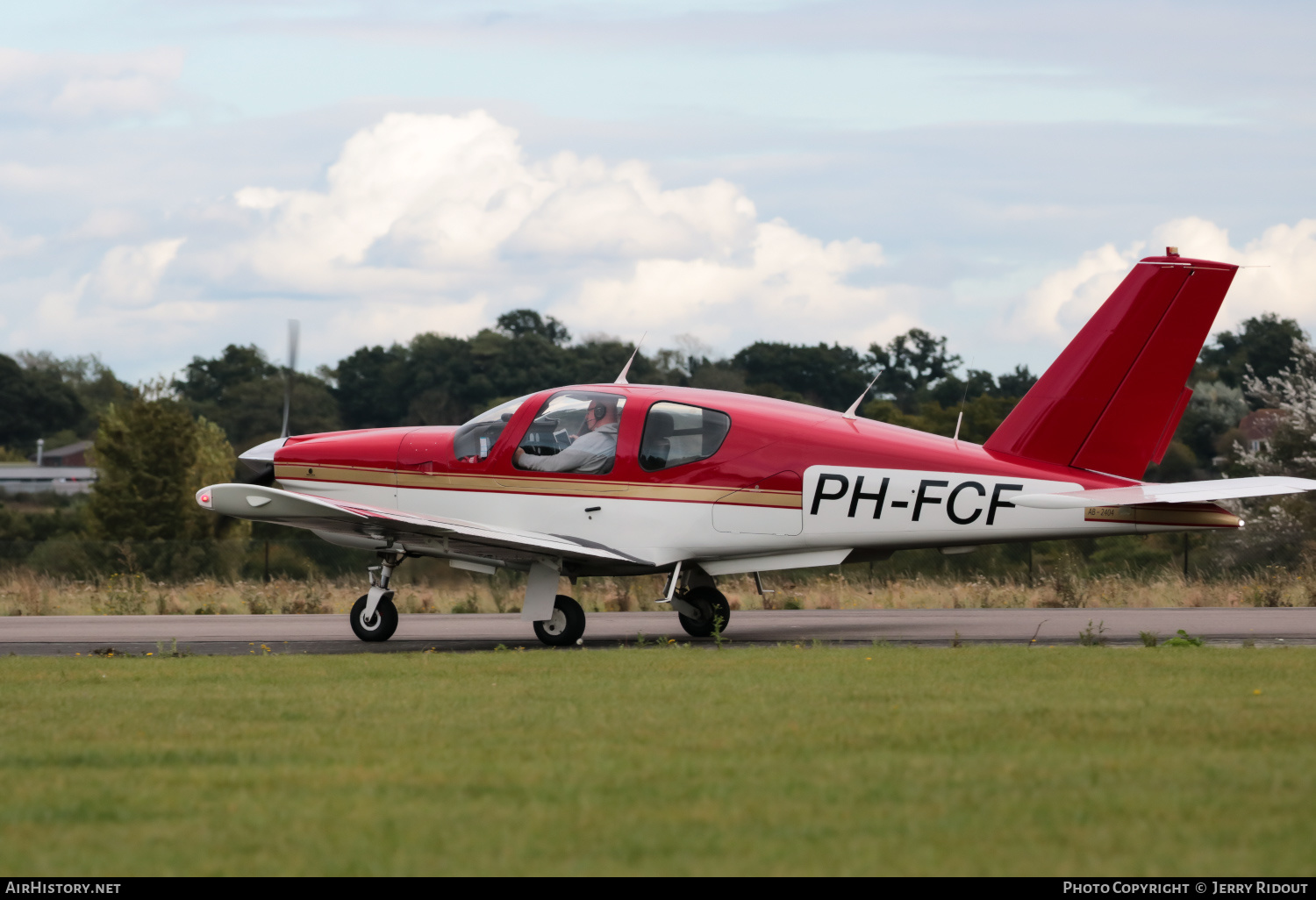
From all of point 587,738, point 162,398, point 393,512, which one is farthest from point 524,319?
point 587,738

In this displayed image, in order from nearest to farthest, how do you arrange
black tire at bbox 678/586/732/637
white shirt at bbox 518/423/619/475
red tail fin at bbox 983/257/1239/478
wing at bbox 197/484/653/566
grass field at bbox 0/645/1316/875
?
grass field at bbox 0/645/1316/875 → wing at bbox 197/484/653/566 → red tail fin at bbox 983/257/1239/478 → white shirt at bbox 518/423/619/475 → black tire at bbox 678/586/732/637

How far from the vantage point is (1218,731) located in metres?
7.18

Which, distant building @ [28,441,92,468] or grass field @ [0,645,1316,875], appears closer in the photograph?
grass field @ [0,645,1316,875]

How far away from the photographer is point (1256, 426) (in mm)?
59500

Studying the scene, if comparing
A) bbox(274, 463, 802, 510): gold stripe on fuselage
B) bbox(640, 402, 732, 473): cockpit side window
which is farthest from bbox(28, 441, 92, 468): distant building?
bbox(640, 402, 732, 473): cockpit side window

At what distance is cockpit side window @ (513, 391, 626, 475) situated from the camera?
14211mm

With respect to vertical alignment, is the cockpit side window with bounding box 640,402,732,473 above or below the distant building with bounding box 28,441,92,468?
below

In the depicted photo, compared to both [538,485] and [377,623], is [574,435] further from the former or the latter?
[377,623]

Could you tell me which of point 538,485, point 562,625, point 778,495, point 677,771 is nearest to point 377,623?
point 562,625

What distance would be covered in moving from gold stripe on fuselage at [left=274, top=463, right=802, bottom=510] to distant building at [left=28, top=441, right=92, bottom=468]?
90.4 meters

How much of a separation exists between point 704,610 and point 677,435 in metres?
2.12

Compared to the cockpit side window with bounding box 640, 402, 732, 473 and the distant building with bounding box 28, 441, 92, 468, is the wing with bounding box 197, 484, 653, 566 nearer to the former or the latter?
the cockpit side window with bounding box 640, 402, 732, 473

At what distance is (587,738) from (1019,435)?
783 cm

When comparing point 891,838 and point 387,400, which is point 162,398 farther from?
point 891,838
